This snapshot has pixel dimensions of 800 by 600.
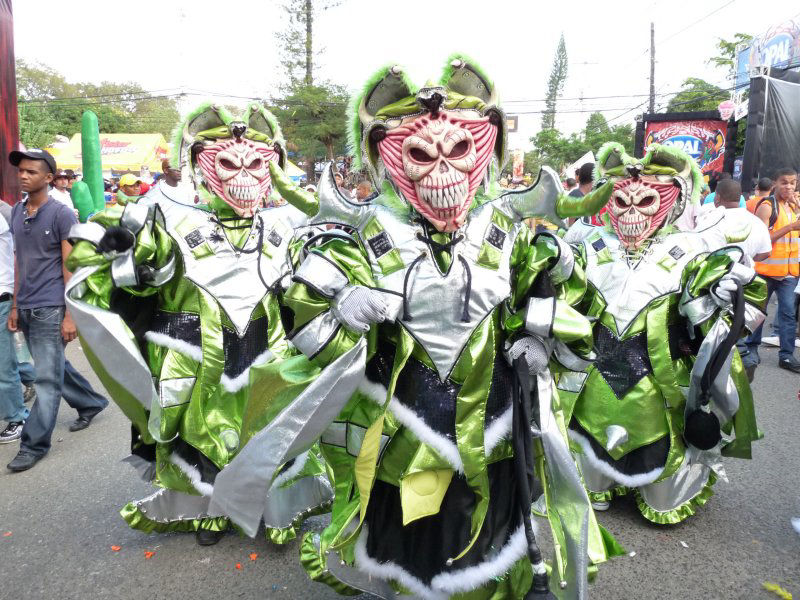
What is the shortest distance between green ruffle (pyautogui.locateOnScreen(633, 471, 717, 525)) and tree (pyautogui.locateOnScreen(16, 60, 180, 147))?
3329 centimetres

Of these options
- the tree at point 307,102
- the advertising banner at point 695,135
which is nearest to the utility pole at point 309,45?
the tree at point 307,102

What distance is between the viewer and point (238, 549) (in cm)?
323

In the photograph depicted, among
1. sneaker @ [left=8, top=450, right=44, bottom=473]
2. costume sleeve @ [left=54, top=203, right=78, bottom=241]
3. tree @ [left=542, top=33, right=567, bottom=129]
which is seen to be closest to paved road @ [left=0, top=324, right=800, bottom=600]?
sneaker @ [left=8, top=450, right=44, bottom=473]

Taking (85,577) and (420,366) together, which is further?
(85,577)

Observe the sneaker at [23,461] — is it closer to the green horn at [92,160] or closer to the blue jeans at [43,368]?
the blue jeans at [43,368]

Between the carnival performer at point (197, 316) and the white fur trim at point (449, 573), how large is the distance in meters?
1.08

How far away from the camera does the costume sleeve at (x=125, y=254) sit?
112 inches

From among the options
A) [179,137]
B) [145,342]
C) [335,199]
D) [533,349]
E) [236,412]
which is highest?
[179,137]

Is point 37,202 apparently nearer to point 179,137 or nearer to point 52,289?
point 52,289

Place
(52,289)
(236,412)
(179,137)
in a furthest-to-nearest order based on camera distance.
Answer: (52,289), (179,137), (236,412)

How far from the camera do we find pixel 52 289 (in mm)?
4223

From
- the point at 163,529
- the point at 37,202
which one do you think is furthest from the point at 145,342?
the point at 37,202

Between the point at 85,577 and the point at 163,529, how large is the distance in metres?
0.42

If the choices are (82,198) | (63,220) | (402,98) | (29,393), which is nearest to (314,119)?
(82,198)
